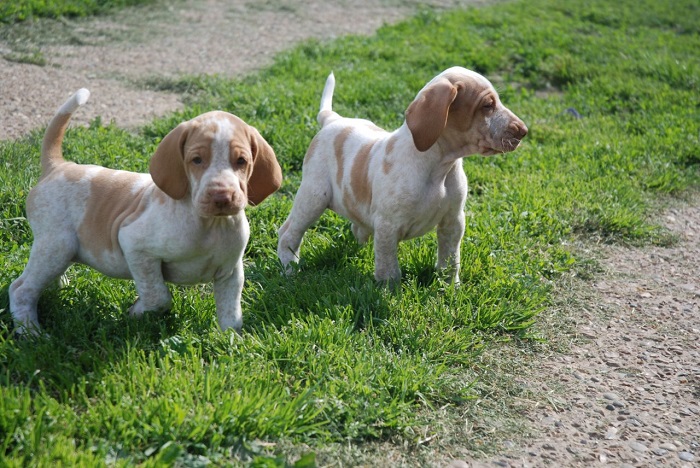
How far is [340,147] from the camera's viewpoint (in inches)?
218

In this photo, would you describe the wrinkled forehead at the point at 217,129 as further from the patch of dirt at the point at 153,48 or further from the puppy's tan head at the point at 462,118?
the patch of dirt at the point at 153,48

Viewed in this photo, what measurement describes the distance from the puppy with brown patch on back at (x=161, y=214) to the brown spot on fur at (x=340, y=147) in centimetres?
132

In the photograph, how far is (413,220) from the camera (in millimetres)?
4961

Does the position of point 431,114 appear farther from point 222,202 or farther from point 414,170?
point 222,202

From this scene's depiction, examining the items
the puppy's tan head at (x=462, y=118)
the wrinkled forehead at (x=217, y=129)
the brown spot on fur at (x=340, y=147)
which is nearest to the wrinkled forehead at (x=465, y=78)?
the puppy's tan head at (x=462, y=118)

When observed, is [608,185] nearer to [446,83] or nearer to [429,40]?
[446,83]

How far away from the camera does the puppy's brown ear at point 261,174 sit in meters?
4.05

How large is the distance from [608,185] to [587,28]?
24.7ft

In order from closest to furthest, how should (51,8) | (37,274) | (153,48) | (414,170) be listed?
(37,274) → (414,170) → (153,48) → (51,8)

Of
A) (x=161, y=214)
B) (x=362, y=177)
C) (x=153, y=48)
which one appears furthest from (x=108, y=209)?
(x=153, y=48)

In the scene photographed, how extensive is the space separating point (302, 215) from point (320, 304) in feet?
3.25

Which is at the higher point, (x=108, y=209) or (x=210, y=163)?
(x=210, y=163)

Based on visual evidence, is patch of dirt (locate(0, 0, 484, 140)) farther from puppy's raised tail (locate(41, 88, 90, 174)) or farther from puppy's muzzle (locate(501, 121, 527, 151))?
puppy's muzzle (locate(501, 121, 527, 151))

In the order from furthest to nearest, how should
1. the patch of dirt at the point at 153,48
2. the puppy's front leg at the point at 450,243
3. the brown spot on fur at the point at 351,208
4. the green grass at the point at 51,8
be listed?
the green grass at the point at 51,8 → the patch of dirt at the point at 153,48 → the brown spot on fur at the point at 351,208 → the puppy's front leg at the point at 450,243
